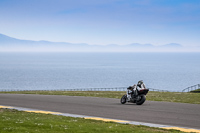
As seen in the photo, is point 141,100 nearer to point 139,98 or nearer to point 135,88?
point 139,98

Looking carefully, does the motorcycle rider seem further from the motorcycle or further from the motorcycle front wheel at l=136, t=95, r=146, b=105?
the motorcycle front wheel at l=136, t=95, r=146, b=105

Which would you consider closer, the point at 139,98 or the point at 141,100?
the point at 141,100

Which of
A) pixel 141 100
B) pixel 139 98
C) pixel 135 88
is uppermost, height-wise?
pixel 135 88

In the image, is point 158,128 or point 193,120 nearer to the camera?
point 158,128

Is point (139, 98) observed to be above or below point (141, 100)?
above

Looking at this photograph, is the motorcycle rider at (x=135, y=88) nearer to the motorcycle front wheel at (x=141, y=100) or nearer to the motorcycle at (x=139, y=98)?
the motorcycle at (x=139, y=98)

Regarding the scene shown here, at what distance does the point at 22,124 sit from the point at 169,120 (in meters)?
7.29

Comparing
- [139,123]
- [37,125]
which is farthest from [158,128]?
[37,125]

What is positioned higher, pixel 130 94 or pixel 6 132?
pixel 130 94

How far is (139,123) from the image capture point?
1650 cm

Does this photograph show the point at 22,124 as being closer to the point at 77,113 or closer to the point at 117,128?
the point at 117,128

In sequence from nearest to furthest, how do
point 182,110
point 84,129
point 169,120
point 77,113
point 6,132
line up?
point 6,132 < point 84,129 < point 169,120 < point 77,113 < point 182,110

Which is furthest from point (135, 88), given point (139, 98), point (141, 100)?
point (141, 100)

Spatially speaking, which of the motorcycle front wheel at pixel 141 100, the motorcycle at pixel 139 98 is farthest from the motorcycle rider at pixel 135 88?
the motorcycle front wheel at pixel 141 100
